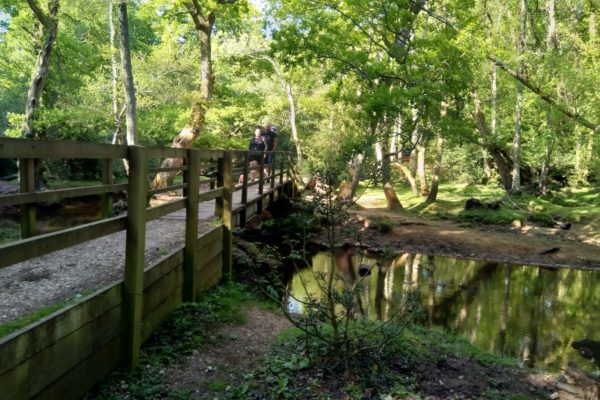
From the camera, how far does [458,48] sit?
1395cm

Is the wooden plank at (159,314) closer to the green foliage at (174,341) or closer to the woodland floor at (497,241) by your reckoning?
the green foliage at (174,341)

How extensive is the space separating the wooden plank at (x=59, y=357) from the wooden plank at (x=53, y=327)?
0.04 metres

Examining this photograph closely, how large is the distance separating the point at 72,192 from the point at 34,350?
111 centimetres

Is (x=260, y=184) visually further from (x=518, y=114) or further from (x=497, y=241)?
(x=518, y=114)

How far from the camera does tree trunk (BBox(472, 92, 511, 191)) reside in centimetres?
2244

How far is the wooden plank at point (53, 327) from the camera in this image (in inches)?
109

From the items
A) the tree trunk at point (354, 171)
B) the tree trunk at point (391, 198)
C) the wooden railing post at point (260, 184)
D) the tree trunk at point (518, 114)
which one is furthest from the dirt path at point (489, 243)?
the tree trunk at point (518, 114)

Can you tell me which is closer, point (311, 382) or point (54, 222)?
point (311, 382)

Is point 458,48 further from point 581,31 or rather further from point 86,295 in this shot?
point 581,31

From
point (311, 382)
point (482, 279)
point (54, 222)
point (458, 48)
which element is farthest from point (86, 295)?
point (458, 48)

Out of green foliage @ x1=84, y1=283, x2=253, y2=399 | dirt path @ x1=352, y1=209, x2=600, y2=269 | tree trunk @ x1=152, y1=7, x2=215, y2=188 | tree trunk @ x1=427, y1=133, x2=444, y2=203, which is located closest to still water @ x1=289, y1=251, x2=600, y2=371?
dirt path @ x1=352, y1=209, x2=600, y2=269

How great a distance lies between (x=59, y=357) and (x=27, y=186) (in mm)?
1427

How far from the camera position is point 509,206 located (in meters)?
20.3

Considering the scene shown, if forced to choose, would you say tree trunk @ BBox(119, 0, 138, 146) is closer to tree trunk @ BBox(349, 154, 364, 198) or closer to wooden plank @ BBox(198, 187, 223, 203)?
tree trunk @ BBox(349, 154, 364, 198)
